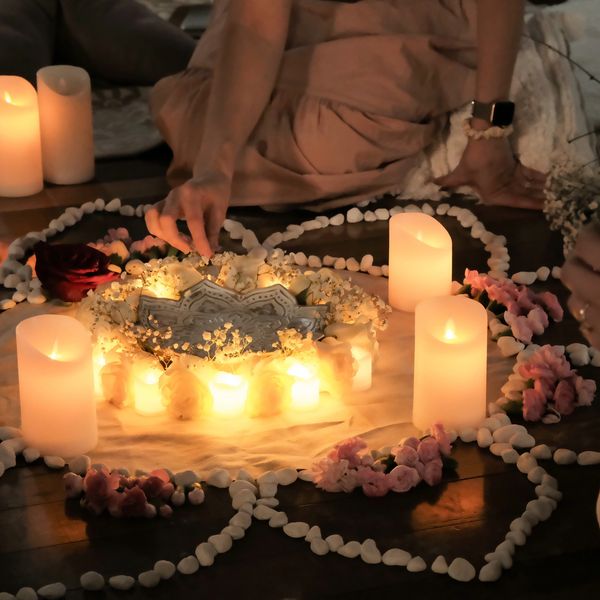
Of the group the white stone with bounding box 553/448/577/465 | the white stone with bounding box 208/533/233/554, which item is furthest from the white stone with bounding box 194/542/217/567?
the white stone with bounding box 553/448/577/465

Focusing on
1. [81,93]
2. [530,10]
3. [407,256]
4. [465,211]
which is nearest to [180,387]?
[407,256]

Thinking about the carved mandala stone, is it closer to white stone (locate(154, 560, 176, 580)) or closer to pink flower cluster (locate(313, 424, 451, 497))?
pink flower cluster (locate(313, 424, 451, 497))

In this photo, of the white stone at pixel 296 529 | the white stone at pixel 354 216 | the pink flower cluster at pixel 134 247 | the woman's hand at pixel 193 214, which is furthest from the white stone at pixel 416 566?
the white stone at pixel 354 216

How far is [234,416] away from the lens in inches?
80.6

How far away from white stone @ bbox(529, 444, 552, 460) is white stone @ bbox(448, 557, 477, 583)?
0.32 metres

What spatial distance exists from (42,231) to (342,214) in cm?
64

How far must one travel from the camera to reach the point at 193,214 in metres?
2.28

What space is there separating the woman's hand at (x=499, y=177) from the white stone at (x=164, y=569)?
4.93 feet

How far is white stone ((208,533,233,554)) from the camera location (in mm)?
1723

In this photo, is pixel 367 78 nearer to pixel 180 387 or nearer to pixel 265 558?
pixel 180 387

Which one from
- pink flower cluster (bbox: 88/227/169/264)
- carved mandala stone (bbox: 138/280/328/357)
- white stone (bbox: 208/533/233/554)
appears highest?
carved mandala stone (bbox: 138/280/328/357)

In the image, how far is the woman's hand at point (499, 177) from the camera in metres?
2.92

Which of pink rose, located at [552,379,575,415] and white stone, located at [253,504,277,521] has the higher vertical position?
pink rose, located at [552,379,575,415]

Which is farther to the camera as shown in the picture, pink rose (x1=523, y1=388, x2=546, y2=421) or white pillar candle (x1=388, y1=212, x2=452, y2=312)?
white pillar candle (x1=388, y1=212, x2=452, y2=312)
